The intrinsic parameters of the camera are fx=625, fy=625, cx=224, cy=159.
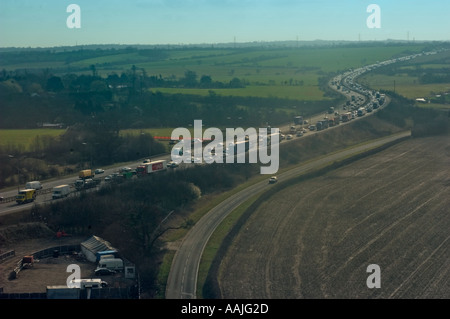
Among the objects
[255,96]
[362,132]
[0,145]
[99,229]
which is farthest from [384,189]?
[255,96]

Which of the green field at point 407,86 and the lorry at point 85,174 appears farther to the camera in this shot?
the green field at point 407,86

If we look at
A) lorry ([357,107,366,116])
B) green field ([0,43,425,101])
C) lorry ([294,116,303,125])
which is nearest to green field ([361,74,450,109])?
green field ([0,43,425,101])

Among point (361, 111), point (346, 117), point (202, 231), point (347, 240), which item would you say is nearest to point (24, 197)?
point (202, 231)

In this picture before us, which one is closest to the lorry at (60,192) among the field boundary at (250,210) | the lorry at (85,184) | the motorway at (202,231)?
the lorry at (85,184)

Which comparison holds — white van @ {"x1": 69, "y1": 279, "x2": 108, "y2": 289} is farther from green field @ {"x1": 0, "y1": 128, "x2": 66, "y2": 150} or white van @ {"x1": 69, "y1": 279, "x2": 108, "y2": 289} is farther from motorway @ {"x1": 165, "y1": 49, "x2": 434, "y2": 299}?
green field @ {"x1": 0, "y1": 128, "x2": 66, "y2": 150}

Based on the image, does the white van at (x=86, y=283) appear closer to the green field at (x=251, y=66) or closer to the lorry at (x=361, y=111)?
the lorry at (x=361, y=111)

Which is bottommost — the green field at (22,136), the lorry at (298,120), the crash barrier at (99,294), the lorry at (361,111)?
the crash barrier at (99,294)
